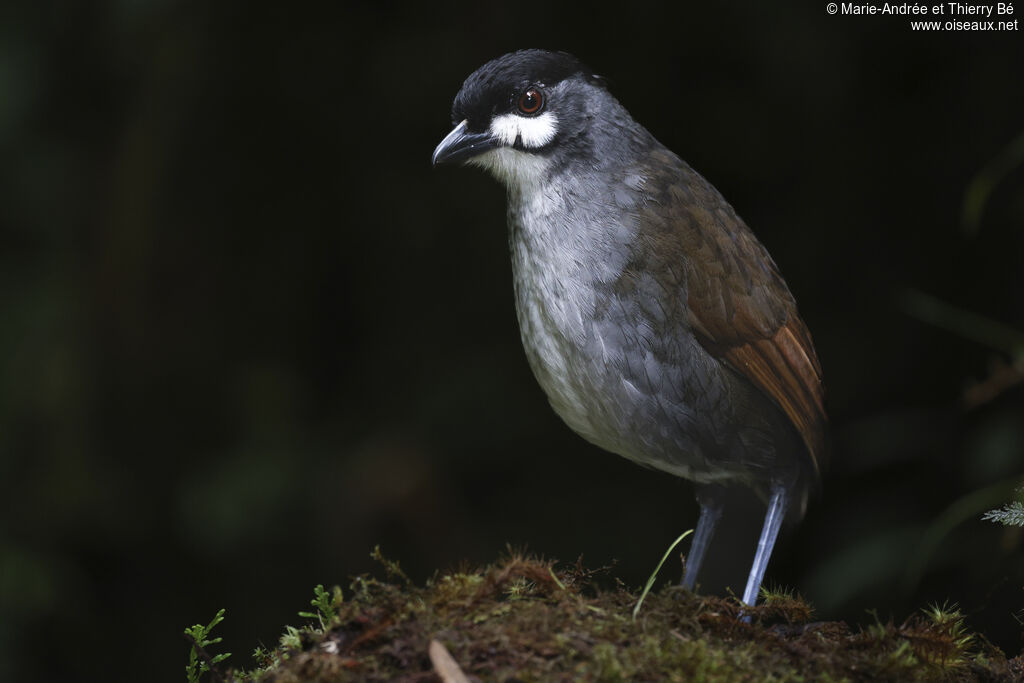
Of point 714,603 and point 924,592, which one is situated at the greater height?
point 714,603

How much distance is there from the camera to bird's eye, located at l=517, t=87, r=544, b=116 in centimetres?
294

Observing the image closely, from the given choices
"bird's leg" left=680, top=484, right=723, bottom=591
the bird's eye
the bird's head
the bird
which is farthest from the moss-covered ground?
the bird's eye

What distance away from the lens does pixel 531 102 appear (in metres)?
2.94

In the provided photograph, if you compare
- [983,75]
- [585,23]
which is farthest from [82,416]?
[983,75]

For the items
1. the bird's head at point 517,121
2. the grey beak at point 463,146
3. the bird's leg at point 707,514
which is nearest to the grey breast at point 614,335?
the bird's head at point 517,121

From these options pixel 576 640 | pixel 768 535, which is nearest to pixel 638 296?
pixel 768 535

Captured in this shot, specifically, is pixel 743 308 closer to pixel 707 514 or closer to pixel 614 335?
pixel 614 335

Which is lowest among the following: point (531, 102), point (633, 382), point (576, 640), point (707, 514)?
point (707, 514)

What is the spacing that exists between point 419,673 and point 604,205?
1.42 meters

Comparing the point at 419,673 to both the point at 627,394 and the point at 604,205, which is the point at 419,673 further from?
the point at 604,205

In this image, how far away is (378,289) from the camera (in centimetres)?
498

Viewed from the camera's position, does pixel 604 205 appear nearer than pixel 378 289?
Yes

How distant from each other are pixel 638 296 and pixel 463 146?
685 mm

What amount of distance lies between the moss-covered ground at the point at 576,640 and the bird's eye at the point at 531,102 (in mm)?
1330
